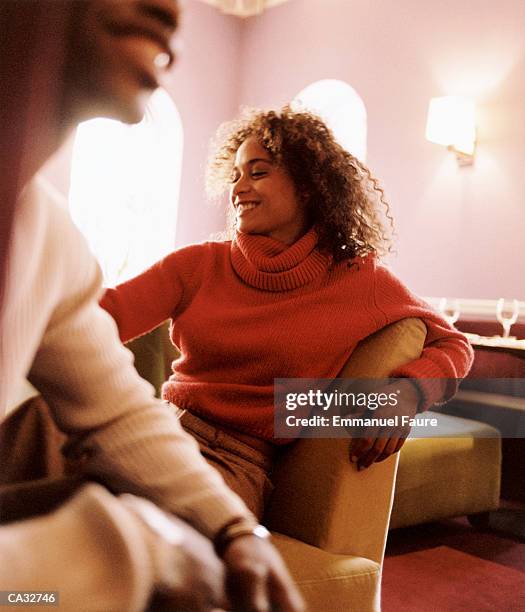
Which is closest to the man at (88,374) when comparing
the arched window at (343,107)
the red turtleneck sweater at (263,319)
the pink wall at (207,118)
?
the red turtleneck sweater at (263,319)

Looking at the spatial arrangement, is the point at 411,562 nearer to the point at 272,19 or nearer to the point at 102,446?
the point at 102,446

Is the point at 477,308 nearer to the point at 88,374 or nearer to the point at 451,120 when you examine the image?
the point at 451,120

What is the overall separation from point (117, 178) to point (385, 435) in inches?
13.9

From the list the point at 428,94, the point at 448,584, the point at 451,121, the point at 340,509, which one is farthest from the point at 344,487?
the point at 428,94

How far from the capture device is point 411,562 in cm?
129

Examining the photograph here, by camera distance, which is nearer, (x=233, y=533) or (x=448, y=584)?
(x=233, y=533)

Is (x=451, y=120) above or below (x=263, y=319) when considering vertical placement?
above

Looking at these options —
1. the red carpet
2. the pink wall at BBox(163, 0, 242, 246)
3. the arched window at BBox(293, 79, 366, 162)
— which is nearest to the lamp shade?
the arched window at BBox(293, 79, 366, 162)

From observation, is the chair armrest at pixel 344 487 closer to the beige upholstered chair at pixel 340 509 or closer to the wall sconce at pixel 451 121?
the beige upholstered chair at pixel 340 509

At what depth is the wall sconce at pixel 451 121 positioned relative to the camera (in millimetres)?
2246

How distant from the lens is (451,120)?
88.4 inches

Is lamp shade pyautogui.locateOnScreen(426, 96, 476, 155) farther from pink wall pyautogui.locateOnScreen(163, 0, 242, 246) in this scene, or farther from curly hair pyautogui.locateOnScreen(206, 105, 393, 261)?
curly hair pyautogui.locateOnScreen(206, 105, 393, 261)

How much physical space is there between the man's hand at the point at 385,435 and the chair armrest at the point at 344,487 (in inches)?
0.5

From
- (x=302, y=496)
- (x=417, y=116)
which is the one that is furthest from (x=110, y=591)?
(x=417, y=116)
